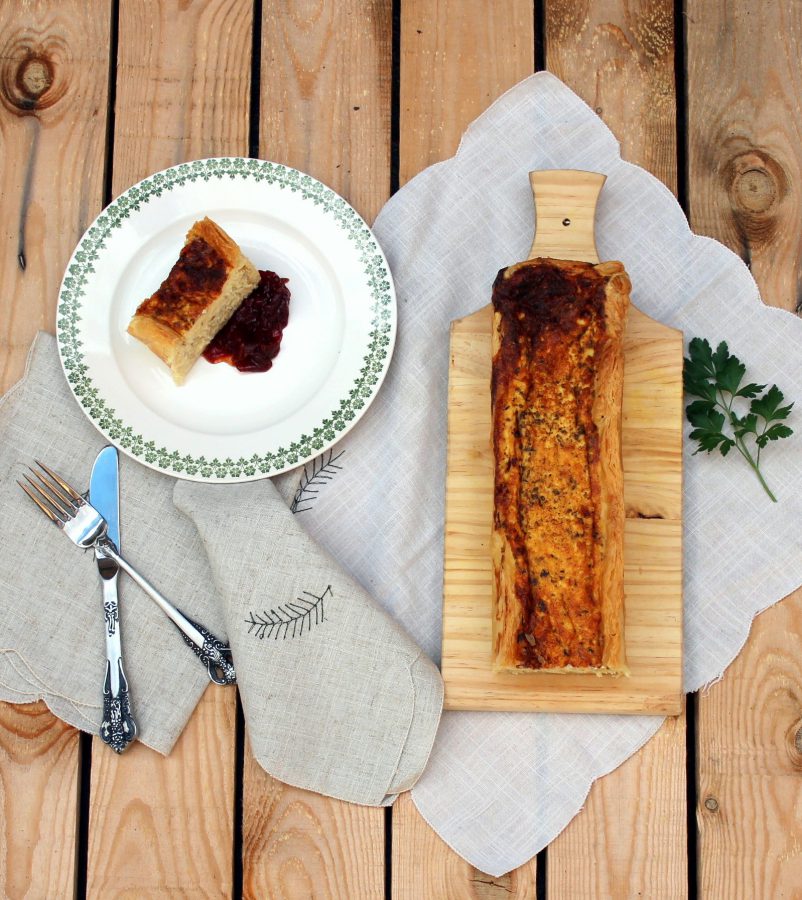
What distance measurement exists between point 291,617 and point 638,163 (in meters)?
1.59

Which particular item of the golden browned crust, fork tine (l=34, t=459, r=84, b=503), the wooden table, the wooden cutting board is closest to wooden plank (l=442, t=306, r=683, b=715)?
the wooden cutting board

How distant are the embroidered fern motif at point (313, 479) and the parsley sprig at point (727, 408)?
963 mm

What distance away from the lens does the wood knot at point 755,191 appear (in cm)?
282

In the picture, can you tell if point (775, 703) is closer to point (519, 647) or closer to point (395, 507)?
point (519, 647)

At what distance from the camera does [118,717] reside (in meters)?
2.65

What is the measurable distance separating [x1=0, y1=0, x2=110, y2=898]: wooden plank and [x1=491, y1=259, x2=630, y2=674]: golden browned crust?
Result: 1.26 m

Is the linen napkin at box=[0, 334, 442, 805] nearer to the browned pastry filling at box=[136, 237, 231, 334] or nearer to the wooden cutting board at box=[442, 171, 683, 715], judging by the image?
the wooden cutting board at box=[442, 171, 683, 715]

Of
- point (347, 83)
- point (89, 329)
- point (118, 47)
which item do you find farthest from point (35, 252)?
point (347, 83)

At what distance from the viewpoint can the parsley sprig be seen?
2.63 m

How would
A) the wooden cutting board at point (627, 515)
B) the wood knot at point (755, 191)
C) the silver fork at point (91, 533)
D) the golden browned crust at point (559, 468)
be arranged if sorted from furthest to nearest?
the wood knot at point (755, 191)
the silver fork at point (91, 533)
the wooden cutting board at point (627, 515)
the golden browned crust at point (559, 468)

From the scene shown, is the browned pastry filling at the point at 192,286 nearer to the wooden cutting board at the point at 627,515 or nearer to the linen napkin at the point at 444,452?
the linen napkin at the point at 444,452

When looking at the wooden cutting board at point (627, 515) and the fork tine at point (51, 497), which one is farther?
the fork tine at point (51, 497)

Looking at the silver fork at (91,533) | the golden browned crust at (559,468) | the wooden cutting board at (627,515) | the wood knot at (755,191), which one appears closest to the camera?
the golden browned crust at (559,468)

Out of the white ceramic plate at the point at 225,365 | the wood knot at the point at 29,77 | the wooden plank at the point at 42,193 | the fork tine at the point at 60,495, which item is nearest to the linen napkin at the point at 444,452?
the white ceramic plate at the point at 225,365
